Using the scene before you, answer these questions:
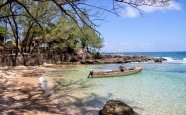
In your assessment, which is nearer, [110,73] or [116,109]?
[116,109]

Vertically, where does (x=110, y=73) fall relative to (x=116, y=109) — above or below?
above

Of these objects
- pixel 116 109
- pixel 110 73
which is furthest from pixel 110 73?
pixel 116 109

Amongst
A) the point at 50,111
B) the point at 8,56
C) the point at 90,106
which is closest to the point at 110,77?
the point at 8,56

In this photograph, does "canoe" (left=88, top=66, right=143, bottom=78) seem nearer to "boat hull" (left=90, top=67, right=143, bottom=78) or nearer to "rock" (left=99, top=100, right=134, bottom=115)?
"boat hull" (left=90, top=67, right=143, bottom=78)

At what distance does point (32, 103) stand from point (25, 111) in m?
1.47

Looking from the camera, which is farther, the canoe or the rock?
the canoe

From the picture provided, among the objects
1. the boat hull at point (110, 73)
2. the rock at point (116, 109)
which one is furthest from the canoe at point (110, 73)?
the rock at point (116, 109)

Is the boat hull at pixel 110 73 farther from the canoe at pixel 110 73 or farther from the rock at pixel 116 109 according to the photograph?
the rock at pixel 116 109

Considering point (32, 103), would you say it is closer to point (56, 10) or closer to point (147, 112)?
point (147, 112)

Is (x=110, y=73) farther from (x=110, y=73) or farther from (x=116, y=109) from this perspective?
(x=116, y=109)

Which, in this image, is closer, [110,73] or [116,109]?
[116,109]

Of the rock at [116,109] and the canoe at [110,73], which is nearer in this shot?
the rock at [116,109]

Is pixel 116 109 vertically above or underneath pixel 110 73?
underneath

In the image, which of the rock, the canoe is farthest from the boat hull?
the rock
